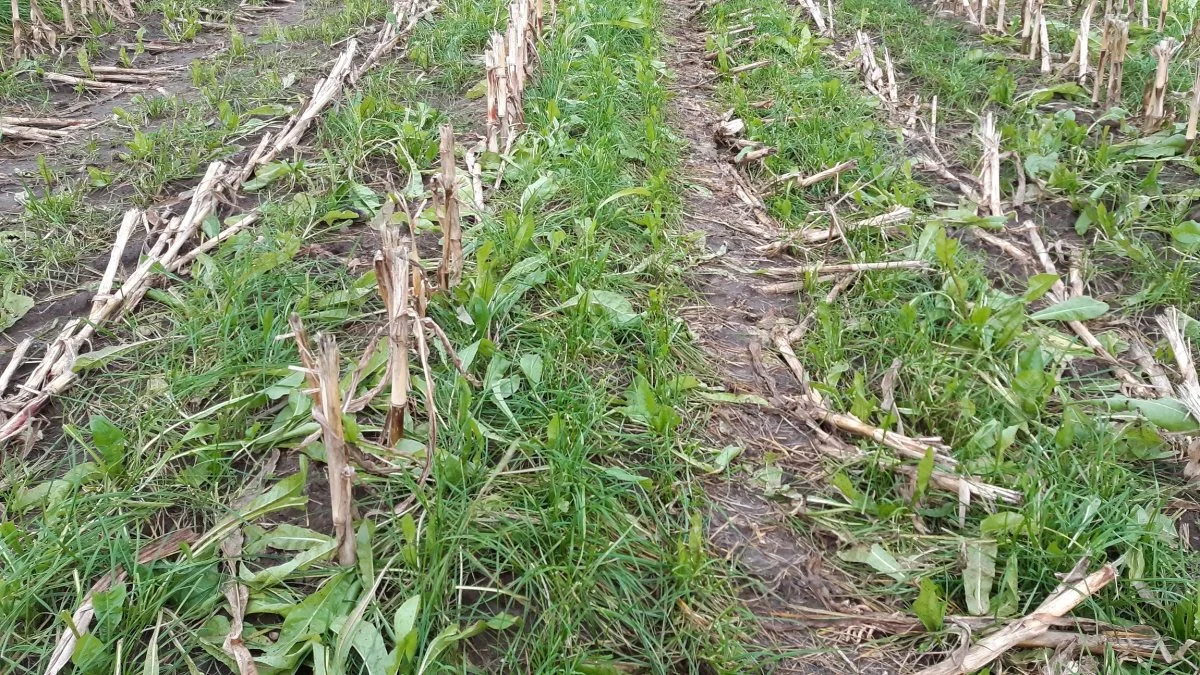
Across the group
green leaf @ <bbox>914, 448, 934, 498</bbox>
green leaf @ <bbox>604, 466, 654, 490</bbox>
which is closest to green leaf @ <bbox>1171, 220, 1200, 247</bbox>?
green leaf @ <bbox>914, 448, 934, 498</bbox>

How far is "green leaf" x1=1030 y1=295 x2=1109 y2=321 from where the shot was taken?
2711 millimetres

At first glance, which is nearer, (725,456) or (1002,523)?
(1002,523)

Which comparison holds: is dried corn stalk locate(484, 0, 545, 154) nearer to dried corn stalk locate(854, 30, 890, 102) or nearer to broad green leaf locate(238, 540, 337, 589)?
dried corn stalk locate(854, 30, 890, 102)

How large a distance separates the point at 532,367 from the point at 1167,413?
6.02 feet

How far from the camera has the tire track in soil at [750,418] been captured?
1.93m

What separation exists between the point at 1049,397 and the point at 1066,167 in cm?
171

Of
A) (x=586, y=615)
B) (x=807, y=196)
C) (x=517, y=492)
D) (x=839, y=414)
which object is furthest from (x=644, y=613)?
(x=807, y=196)

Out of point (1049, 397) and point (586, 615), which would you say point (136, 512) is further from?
point (1049, 397)

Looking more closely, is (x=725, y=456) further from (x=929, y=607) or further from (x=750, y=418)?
(x=929, y=607)

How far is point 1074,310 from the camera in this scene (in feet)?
9.01

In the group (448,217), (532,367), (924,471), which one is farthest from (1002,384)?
(448,217)

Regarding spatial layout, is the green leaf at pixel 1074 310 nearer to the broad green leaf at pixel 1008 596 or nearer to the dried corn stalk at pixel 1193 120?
the broad green leaf at pixel 1008 596

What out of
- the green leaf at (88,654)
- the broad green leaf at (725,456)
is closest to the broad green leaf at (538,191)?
the broad green leaf at (725,456)

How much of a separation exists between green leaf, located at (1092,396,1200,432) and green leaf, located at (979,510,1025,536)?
2.07 ft
